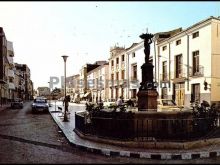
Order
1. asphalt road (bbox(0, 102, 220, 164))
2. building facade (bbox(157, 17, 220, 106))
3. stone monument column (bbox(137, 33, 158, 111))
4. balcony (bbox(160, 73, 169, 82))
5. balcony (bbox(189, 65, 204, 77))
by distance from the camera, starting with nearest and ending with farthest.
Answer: asphalt road (bbox(0, 102, 220, 164)) < stone monument column (bbox(137, 33, 158, 111)) < building facade (bbox(157, 17, 220, 106)) < balcony (bbox(189, 65, 204, 77)) < balcony (bbox(160, 73, 169, 82))

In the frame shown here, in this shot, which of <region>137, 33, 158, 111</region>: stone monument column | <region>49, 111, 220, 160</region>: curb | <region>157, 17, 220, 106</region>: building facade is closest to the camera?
<region>49, 111, 220, 160</region>: curb

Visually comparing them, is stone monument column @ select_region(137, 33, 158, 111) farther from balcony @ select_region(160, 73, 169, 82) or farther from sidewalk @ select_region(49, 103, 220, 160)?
balcony @ select_region(160, 73, 169, 82)

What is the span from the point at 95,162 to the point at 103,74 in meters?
57.1

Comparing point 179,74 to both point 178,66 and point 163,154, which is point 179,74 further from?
point 163,154

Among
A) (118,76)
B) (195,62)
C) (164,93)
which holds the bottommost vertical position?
(164,93)

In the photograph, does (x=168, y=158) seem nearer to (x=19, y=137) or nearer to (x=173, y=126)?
(x=173, y=126)

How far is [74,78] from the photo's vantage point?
107m

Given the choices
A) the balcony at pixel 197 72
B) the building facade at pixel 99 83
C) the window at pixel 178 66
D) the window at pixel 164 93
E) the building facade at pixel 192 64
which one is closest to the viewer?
the building facade at pixel 192 64

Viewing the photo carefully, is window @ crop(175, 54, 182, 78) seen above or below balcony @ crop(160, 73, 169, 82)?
above

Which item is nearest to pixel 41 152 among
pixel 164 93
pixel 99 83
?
pixel 164 93

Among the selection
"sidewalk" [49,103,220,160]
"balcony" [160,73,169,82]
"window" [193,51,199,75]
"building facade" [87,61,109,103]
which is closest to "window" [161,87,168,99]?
"balcony" [160,73,169,82]

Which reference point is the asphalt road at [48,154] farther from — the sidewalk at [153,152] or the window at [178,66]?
the window at [178,66]

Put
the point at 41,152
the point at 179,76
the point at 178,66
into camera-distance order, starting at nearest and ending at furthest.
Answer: the point at 41,152 → the point at 179,76 → the point at 178,66

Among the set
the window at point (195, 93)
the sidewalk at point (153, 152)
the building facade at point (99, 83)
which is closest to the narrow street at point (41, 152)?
the sidewalk at point (153, 152)
